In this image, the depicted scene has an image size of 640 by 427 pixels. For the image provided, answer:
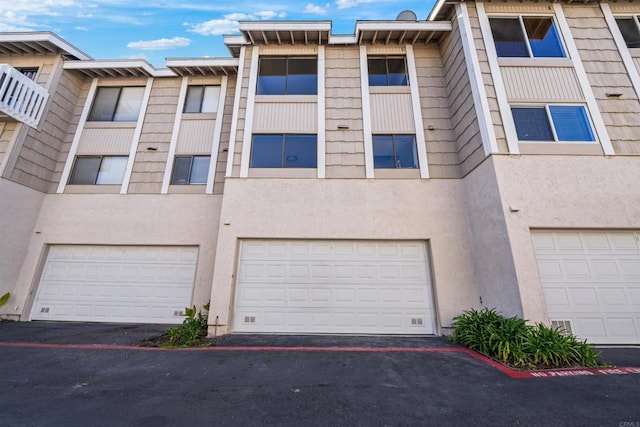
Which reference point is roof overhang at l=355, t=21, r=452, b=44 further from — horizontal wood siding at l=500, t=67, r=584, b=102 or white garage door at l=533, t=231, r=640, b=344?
white garage door at l=533, t=231, r=640, b=344

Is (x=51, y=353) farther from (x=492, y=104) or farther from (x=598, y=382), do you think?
(x=492, y=104)

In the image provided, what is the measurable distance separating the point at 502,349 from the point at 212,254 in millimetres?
7387

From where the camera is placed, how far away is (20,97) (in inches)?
303

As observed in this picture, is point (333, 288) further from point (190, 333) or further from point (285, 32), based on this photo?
point (285, 32)

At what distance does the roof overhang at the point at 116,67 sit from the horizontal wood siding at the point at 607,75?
1319 centimetres

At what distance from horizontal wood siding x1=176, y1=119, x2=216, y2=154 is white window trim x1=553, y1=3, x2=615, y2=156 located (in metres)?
10.8

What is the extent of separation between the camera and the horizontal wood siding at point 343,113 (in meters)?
7.27

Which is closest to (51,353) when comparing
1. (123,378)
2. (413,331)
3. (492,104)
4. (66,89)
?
(123,378)

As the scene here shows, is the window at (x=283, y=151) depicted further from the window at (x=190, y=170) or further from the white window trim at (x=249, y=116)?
the window at (x=190, y=170)

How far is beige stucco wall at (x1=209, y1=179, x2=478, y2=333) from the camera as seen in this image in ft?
21.4

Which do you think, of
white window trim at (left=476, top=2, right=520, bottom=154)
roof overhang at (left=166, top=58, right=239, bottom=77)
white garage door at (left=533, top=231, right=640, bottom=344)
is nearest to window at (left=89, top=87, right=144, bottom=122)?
roof overhang at (left=166, top=58, right=239, bottom=77)

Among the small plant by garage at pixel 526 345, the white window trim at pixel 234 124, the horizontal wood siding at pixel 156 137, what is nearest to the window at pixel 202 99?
the horizontal wood siding at pixel 156 137

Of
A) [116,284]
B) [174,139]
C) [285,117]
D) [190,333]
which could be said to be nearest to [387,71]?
[285,117]

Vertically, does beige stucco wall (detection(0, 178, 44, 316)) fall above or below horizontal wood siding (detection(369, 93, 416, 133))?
below
